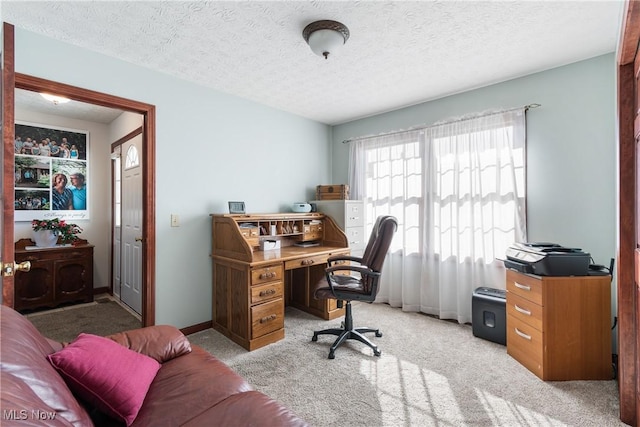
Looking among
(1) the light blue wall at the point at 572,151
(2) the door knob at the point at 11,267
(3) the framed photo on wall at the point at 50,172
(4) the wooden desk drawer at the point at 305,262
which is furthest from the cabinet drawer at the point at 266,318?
(3) the framed photo on wall at the point at 50,172

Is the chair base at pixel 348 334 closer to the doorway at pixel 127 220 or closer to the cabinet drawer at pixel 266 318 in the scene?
the cabinet drawer at pixel 266 318

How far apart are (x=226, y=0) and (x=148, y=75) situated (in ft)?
4.27

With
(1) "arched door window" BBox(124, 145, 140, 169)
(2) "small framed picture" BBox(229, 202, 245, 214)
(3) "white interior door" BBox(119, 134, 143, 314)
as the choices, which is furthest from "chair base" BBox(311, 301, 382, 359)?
(1) "arched door window" BBox(124, 145, 140, 169)

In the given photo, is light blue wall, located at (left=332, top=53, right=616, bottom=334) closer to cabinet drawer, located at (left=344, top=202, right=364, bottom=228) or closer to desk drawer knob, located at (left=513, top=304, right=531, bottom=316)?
desk drawer knob, located at (left=513, top=304, right=531, bottom=316)

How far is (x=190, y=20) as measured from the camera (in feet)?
6.31

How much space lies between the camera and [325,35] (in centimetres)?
196

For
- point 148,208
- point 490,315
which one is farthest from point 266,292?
point 490,315

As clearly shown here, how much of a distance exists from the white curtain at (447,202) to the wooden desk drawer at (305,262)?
3.57 feet

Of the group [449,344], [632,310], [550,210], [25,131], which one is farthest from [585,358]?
[25,131]

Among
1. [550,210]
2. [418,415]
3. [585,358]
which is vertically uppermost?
[550,210]

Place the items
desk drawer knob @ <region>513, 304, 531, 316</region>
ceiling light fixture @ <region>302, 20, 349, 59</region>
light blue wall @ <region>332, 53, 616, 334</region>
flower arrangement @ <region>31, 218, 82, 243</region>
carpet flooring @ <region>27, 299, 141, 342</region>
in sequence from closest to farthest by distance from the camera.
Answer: ceiling light fixture @ <region>302, 20, 349, 59</region>, desk drawer knob @ <region>513, 304, 531, 316</region>, light blue wall @ <region>332, 53, 616, 334</region>, carpet flooring @ <region>27, 299, 141, 342</region>, flower arrangement @ <region>31, 218, 82, 243</region>

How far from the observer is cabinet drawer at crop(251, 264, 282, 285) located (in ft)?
8.41

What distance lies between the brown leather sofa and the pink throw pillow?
0.14 ft

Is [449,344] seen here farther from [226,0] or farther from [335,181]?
[226,0]
